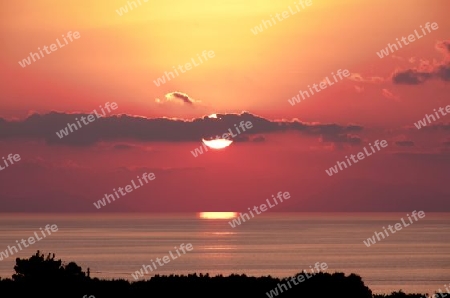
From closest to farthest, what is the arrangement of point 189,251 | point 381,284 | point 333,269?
point 381,284, point 333,269, point 189,251

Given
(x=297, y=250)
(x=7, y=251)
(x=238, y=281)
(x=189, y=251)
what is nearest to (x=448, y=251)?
(x=297, y=250)

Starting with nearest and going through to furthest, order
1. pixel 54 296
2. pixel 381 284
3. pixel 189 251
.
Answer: pixel 54 296, pixel 381 284, pixel 189 251

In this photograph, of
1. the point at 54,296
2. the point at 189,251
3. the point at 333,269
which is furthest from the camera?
the point at 189,251

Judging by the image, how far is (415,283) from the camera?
111125 mm

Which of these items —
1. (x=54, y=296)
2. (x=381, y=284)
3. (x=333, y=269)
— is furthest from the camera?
(x=333, y=269)

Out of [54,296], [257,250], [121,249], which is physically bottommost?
[54,296]

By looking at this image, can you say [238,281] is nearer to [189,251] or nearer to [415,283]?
[415,283]

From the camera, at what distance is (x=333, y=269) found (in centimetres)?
12888

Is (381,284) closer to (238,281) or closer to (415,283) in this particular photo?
(415,283)

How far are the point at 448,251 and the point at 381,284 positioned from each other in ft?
235

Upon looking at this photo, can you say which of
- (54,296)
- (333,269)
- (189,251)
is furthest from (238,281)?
(189,251)

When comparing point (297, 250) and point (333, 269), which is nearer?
point (333, 269)

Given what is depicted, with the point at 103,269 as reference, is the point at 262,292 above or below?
below

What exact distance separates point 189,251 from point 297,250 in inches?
873
